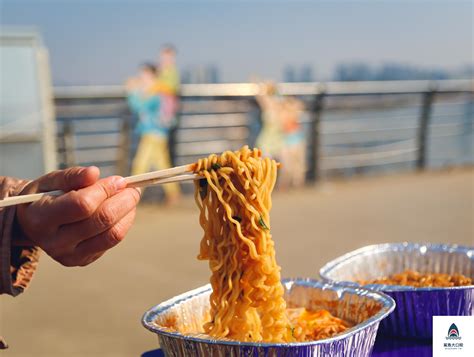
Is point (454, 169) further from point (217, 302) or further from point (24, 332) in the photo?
point (217, 302)

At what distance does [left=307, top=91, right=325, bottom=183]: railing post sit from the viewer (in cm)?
897

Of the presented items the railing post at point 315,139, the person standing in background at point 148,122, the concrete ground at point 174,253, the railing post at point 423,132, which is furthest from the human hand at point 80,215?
the railing post at point 423,132

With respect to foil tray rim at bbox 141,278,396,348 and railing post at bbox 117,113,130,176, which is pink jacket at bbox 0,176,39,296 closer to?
foil tray rim at bbox 141,278,396,348

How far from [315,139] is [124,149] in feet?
9.35

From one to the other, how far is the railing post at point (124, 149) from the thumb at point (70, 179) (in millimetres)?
6104

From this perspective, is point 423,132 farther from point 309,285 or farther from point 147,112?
point 309,285

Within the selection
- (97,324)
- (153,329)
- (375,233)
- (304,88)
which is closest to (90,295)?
(97,324)

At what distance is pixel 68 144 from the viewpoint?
7656 mm

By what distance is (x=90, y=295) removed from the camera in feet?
15.5

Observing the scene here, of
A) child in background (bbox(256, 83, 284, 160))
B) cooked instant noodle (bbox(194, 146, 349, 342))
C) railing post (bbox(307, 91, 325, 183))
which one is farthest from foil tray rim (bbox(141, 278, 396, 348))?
railing post (bbox(307, 91, 325, 183))

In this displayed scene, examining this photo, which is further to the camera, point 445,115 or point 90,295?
point 445,115

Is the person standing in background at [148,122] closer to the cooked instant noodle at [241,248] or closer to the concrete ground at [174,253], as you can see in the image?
the concrete ground at [174,253]

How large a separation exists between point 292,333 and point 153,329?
35 centimetres

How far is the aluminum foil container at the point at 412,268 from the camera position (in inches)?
66.4
